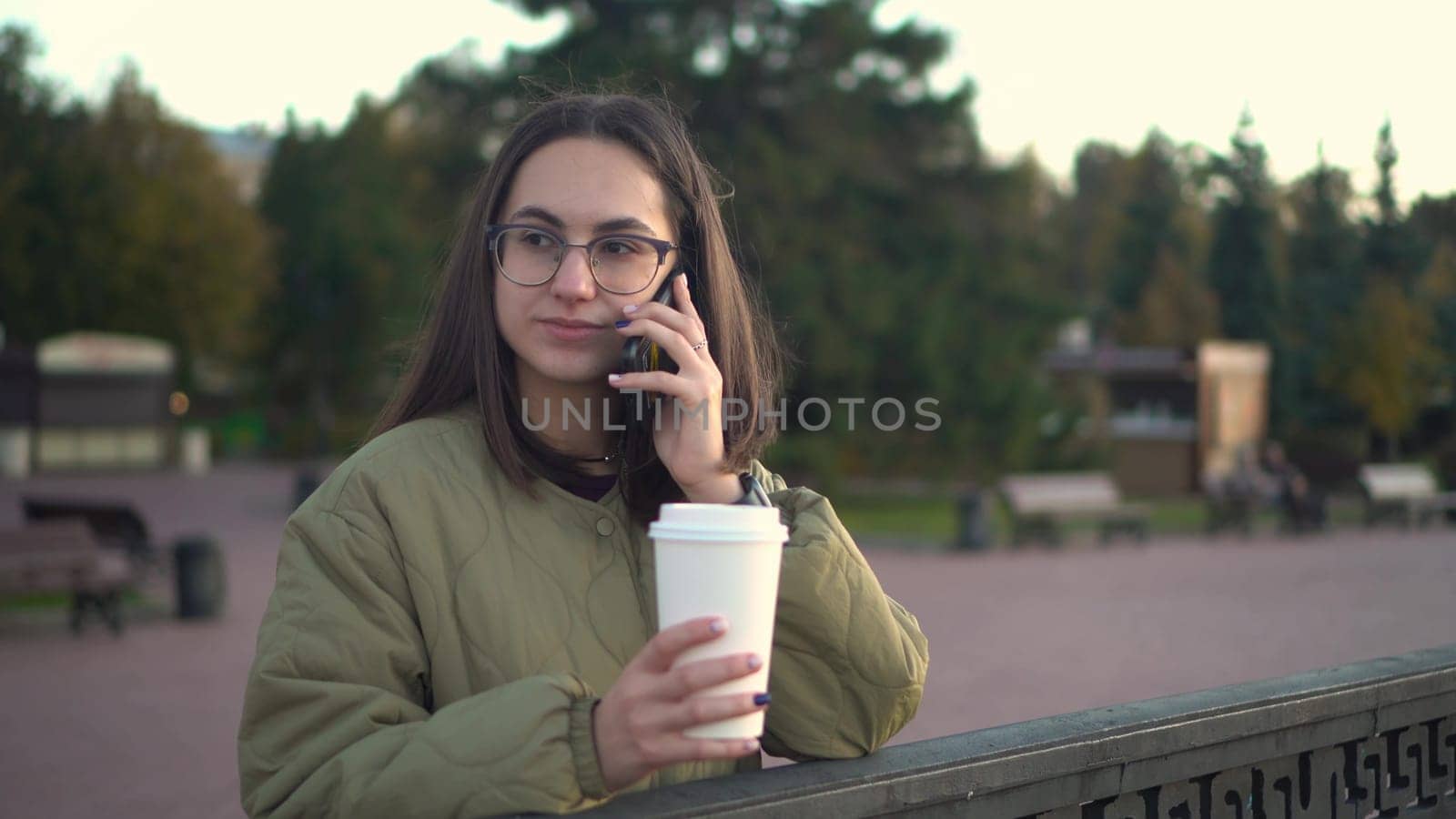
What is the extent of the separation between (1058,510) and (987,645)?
9296mm

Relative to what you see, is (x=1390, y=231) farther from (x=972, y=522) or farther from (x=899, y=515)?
(x=899, y=515)

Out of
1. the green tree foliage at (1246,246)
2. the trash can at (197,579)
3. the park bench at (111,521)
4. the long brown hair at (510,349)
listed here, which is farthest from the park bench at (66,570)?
the green tree foliage at (1246,246)

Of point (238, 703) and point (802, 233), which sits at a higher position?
point (802, 233)

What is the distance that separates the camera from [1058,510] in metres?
19.8

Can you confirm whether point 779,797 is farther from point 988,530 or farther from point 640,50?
point 640,50

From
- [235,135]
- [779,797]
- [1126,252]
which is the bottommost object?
[779,797]

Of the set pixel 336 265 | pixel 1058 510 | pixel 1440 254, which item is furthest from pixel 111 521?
pixel 336 265

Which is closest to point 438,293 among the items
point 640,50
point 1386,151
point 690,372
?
point 690,372

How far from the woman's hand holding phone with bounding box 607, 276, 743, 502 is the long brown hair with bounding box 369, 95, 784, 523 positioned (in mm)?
143

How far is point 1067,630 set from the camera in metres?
11.7

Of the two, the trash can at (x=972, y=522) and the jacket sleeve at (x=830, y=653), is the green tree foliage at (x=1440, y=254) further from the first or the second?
the jacket sleeve at (x=830, y=653)

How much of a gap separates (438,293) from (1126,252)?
2068 inches

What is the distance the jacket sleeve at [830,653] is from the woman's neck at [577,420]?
0.28 m

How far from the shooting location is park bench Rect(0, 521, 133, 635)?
1123 cm
